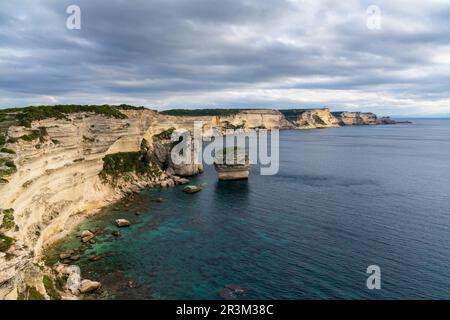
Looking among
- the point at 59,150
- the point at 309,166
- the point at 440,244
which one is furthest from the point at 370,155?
the point at 59,150

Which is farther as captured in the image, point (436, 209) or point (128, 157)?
point (128, 157)

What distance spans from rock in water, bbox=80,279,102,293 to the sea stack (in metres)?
49.1

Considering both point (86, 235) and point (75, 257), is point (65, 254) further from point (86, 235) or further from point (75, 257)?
point (86, 235)

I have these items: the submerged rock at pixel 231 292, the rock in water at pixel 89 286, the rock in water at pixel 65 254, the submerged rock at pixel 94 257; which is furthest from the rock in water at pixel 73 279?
the submerged rock at pixel 231 292

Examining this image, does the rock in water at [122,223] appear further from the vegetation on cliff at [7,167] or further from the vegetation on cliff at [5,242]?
the vegetation on cliff at [5,242]

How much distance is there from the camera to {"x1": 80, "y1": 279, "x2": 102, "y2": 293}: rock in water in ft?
94.8

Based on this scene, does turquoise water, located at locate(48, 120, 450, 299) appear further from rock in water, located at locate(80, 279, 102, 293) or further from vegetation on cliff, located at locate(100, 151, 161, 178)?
vegetation on cliff, located at locate(100, 151, 161, 178)

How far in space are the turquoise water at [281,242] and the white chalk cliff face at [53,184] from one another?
3495mm

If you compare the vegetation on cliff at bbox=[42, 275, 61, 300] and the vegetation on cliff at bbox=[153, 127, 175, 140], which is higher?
the vegetation on cliff at bbox=[153, 127, 175, 140]

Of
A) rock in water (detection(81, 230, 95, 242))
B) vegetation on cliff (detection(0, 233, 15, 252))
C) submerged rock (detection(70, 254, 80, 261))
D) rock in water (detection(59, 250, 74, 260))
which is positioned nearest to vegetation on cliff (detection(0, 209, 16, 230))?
vegetation on cliff (detection(0, 233, 15, 252))

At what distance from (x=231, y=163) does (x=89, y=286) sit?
5039 cm

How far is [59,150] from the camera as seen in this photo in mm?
44281
